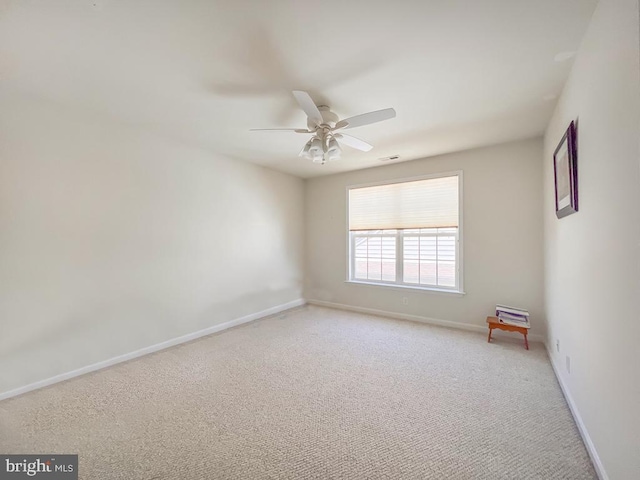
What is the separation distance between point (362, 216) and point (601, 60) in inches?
136

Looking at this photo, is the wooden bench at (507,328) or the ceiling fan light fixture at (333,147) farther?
the wooden bench at (507,328)

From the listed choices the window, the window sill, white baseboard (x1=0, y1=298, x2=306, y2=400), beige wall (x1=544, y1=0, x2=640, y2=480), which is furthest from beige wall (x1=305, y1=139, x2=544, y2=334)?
white baseboard (x1=0, y1=298, x2=306, y2=400)

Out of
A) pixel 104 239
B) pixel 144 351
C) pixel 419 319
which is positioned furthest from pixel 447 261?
pixel 104 239

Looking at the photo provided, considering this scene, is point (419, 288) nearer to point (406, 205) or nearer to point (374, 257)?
point (374, 257)

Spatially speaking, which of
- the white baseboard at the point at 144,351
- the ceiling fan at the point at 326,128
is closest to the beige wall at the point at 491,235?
the white baseboard at the point at 144,351

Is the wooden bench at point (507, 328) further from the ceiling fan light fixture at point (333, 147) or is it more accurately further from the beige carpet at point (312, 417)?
the ceiling fan light fixture at point (333, 147)

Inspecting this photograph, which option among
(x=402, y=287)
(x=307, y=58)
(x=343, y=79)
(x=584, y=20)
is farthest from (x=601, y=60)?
(x=402, y=287)

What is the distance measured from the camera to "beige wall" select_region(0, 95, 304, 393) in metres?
2.27

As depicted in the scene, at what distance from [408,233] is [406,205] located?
0.45 metres

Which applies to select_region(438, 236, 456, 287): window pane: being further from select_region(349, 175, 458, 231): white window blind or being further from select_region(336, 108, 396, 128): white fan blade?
select_region(336, 108, 396, 128): white fan blade

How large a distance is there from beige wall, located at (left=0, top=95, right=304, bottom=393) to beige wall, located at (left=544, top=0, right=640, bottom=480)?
3.77 meters

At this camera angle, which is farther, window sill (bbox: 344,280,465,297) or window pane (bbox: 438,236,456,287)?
window pane (bbox: 438,236,456,287)

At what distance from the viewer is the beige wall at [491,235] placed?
3355 millimetres

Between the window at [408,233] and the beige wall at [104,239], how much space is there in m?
1.99
